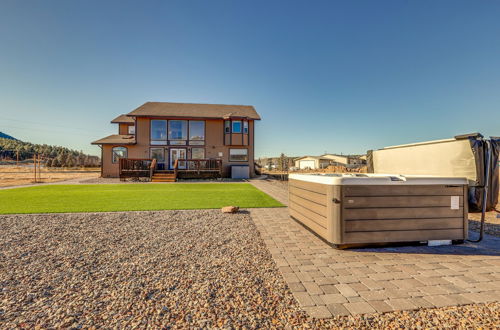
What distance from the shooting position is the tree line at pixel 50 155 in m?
31.8

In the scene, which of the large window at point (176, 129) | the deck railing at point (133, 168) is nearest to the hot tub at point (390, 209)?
the deck railing at point (133, 168)

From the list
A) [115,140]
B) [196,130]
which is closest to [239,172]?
[196,130]

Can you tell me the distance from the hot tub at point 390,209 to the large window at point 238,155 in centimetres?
1404

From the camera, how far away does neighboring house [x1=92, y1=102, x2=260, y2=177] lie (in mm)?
16406

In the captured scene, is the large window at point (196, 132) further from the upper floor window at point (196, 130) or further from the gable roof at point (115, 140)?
the gable roof at point (115, 140)

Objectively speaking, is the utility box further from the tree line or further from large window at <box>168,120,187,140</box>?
the tree line

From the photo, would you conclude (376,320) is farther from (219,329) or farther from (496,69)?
(496,69)

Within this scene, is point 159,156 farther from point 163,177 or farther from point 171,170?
point 163,177

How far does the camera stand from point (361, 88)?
14.6m

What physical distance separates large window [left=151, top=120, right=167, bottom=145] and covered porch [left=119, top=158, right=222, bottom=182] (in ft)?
6.66

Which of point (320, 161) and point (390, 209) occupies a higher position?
point (320, 161)

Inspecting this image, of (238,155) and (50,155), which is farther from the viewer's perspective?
(50,155)

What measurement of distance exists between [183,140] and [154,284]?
15.5 metres

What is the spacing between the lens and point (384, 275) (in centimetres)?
235
